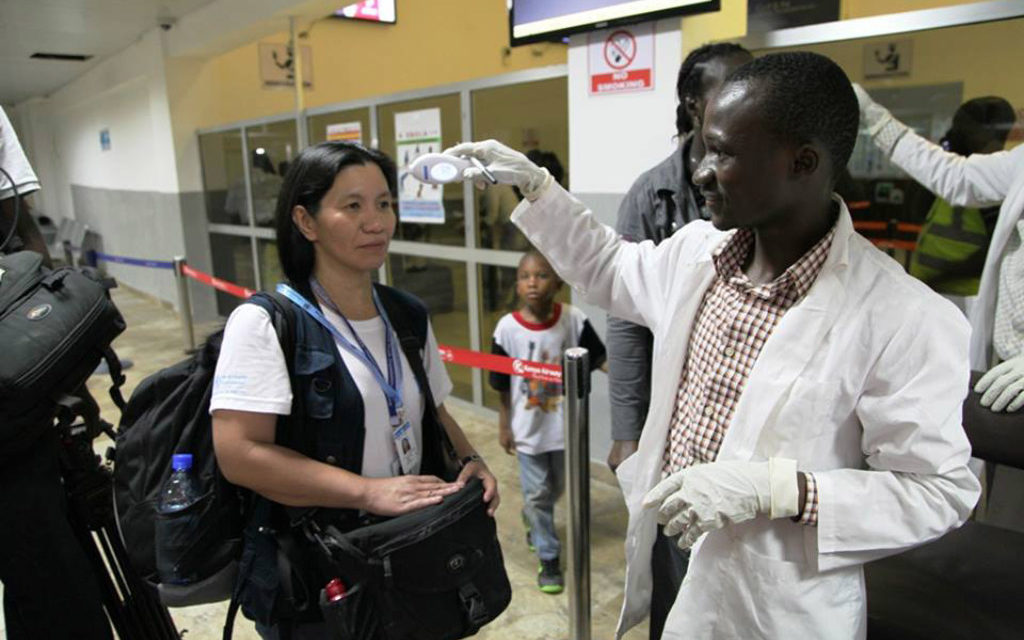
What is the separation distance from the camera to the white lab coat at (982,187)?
2035 mm

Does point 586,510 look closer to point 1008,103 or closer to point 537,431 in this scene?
point 537,431

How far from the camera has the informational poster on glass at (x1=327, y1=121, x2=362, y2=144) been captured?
480 centimetres

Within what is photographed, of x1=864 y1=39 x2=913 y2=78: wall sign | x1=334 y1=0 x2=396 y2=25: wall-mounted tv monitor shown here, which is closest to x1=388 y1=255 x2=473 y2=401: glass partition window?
x1=864 y1=39 x2=913 y2=78: wall sign

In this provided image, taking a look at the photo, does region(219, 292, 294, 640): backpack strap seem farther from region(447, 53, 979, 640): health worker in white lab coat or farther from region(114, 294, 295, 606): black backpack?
region(447, 53, 979, 640): health worker in white lab coat

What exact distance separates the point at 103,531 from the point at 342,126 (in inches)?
147

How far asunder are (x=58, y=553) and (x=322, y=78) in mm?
7118

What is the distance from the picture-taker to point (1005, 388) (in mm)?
1417

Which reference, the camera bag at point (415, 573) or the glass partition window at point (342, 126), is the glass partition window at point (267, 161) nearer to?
the glass partition window at point (342, 126)

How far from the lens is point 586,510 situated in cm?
→ 177

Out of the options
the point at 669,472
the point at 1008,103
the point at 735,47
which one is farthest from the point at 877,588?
the point at 1008,103

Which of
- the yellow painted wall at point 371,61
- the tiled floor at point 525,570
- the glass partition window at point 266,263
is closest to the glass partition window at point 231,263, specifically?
the glass partition window at point 266,263

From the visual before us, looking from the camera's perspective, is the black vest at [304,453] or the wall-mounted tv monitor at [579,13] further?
the wall-mounted tv monitor at [579,13]

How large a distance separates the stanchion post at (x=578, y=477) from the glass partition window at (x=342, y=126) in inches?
128

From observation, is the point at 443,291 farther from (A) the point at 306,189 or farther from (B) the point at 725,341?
(B) the point at 725,341
